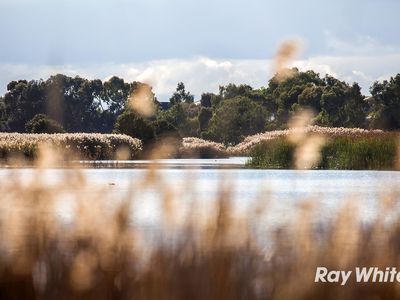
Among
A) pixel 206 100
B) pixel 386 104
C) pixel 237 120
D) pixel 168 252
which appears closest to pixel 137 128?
pixel 237 120

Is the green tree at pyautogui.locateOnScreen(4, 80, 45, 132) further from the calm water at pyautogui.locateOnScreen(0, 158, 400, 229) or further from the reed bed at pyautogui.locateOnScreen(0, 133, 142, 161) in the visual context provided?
the calm water at pyautogui.locateOnScreen(0, 158, 400, 229)

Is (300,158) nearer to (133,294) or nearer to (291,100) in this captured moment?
(133,294)

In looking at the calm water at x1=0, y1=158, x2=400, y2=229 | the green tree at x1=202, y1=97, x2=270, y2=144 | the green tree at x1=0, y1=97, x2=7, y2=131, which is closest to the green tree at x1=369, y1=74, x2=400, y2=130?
the green tree at x1=202, y1=97, x2=270, y2=144

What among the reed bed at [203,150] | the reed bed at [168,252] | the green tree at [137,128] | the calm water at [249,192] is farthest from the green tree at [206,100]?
the reed bed at [168,252]

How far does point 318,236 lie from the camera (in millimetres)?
5246

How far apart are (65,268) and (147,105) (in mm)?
1793

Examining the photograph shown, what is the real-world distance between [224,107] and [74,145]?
29.8 m

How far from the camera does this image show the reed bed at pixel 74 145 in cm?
3089

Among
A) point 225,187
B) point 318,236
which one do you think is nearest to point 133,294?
point 225,187

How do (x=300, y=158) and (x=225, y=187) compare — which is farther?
(x=300, y=158)

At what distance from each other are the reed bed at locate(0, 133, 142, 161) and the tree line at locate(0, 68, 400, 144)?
1136 cm

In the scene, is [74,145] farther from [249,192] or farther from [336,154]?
[249,192]

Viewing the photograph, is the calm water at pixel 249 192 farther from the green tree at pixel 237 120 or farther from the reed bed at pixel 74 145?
the green tree at pixel 237 120

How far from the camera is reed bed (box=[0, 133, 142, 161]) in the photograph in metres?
30.9
